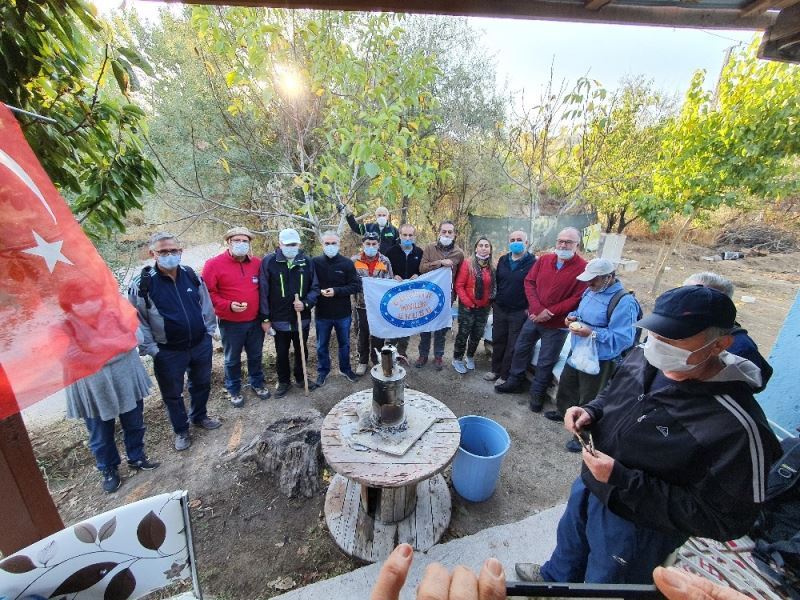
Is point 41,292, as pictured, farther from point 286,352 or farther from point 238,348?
point 286,352

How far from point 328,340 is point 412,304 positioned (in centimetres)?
142

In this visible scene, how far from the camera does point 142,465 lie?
3.76m

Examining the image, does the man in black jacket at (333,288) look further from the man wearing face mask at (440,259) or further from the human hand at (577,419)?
the human hand at (577,419)

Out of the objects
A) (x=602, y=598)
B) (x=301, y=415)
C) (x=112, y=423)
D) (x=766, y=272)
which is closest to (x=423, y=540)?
(x=301, y=415)

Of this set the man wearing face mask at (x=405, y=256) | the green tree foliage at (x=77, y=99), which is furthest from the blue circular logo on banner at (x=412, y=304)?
the green tree foliage at (x=77, y=99)

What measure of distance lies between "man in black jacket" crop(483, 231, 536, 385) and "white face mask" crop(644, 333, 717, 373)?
3.18m

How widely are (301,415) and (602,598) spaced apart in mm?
3586

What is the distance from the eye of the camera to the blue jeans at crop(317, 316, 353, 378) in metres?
5.19

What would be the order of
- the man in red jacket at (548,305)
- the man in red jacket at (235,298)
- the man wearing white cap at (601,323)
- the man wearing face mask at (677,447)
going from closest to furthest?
1. the man wearing face mask at (677,447)
2. the man wearing white cap at (601,323)
3. the man in red jacket at (235,298)
4. the man in red jacket at (548,305)

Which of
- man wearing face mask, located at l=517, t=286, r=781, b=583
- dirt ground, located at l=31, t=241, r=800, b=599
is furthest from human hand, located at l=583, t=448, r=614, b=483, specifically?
dirt ground, located at l=31, t=241, r=800, b=599

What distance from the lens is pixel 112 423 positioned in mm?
3340

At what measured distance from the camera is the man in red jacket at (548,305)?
4430mm

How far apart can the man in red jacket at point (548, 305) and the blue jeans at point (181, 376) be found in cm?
425

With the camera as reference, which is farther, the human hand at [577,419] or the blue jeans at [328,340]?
the blue jeans at [328,340]
